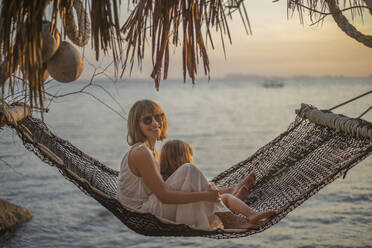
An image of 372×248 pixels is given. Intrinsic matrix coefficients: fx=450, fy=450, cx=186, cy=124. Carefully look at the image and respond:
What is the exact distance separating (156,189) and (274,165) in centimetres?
89

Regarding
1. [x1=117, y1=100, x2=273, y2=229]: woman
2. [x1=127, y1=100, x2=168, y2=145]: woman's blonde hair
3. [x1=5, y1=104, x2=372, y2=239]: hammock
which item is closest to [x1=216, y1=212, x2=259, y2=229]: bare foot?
[x1=117, y1=100, x2=273, y2=229]: woman

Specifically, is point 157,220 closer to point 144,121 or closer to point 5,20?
point 144,121

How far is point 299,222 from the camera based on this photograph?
5.55 meters

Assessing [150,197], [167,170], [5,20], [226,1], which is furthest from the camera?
[167,170]

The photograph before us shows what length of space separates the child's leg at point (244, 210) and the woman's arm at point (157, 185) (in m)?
0.23

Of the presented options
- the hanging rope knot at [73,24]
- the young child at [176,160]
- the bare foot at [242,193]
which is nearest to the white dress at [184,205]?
the young child at [176,160]

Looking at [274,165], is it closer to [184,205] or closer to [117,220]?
[184,205]

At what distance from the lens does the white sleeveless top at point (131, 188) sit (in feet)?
7.13

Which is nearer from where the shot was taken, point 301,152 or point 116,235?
point 301,152

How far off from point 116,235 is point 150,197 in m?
3.24

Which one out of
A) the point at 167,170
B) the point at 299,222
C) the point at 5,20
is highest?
the point at 5,20

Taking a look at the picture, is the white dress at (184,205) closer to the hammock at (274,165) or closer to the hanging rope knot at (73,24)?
the hammock at (274,165)

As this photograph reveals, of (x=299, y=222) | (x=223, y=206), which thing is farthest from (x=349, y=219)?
(x=223, y=206)

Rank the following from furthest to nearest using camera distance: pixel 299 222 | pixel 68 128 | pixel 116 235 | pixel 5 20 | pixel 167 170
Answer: pixel 68 128 < pixel 299 222 < pixel 116 235 < pixel 167 170 < pixel 5 20
